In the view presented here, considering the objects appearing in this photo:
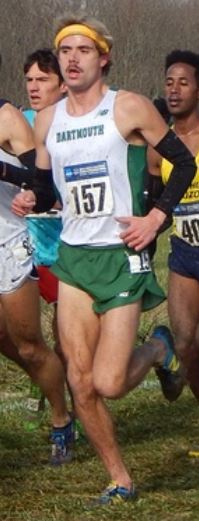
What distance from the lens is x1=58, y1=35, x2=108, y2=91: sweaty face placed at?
18.4ft

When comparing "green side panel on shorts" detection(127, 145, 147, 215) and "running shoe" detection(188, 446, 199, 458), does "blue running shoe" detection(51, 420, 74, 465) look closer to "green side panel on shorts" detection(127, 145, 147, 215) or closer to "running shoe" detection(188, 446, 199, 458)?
"running shoe" detection(188, 446, 199, 458)

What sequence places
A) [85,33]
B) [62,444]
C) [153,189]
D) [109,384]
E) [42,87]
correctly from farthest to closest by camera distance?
[42,87] < [62,444] < [153,189] < [85,33] < [109,384]

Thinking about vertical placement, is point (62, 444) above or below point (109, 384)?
below

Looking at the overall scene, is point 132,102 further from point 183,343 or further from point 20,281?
point 183,343

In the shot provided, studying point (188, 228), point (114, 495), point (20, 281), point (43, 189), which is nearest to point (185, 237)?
point (188, 228)

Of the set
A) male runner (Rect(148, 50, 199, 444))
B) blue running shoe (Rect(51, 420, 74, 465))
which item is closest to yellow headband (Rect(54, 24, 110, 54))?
male runner (Rect(148, 50, 199, 444))

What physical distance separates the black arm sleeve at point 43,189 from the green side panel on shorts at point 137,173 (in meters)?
0.45

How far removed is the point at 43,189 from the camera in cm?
596

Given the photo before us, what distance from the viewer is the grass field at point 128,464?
5.67 meters

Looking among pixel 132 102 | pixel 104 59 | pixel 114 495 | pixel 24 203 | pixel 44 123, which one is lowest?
pixel 114 495

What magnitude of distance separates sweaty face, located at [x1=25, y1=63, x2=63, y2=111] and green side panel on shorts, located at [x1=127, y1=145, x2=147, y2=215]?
73.5 inches

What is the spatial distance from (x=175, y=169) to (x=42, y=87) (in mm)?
1982

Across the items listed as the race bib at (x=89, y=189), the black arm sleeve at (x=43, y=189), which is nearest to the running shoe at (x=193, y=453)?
the black arm sleeve at (x=43, y=189)

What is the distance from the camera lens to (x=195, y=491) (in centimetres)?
601
